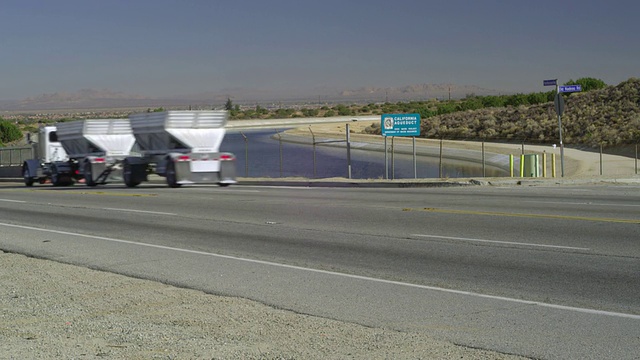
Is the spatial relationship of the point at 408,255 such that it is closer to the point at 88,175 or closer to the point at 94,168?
the point at 94,168

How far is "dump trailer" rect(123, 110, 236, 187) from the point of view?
30703 mm

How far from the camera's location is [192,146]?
3086 centimetres

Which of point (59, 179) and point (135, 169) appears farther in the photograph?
point (59, 179)

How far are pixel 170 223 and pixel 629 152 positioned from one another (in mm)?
41994

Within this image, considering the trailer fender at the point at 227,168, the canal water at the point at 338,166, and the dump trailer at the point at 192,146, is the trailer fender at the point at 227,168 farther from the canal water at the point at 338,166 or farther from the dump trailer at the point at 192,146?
the canal water at the point at 338,166

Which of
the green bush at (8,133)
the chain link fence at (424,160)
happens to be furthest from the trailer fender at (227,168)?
the green bush at (8,133)

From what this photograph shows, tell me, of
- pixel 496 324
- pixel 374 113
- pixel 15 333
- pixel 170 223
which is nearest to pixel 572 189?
pixel 170 223

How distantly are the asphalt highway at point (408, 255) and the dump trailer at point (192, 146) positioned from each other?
7224mm

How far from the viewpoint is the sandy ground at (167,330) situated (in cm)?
729

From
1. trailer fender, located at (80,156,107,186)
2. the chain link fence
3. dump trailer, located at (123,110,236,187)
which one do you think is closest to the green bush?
the chain link fence

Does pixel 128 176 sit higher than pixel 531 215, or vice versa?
pixel 128 176

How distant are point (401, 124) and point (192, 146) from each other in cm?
1247

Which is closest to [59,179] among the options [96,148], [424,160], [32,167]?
[32,167]

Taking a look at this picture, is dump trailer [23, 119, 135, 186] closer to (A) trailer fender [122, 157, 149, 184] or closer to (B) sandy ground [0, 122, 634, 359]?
(A) trailer fender [122, 157, 149, 184]
